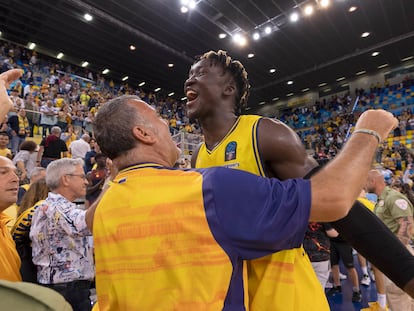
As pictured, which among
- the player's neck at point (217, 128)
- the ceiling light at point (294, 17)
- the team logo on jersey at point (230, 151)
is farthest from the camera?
the ceiling light at point (294, 17)

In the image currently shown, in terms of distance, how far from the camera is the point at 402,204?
3736 mm

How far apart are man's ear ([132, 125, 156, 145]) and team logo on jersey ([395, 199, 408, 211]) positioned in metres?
3.69

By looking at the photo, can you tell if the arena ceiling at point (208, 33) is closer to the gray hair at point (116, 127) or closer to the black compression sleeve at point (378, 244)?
the gray hair at point (116, 127)

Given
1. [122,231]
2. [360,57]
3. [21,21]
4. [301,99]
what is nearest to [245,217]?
[122,231]

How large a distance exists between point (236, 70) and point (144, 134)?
90 centimetres

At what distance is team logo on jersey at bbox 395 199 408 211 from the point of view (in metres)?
3.66

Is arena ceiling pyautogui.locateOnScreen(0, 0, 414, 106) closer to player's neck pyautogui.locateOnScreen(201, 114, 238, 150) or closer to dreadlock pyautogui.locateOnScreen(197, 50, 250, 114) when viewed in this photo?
dreadlock pyautogui.locateOnScreen(197, 50, 250, 114)

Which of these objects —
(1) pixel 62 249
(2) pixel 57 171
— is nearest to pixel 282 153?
(1) pixel 62 249

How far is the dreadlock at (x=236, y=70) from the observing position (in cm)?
179

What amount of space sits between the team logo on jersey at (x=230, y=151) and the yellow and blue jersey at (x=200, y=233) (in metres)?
0.53

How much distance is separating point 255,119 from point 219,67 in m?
0.47

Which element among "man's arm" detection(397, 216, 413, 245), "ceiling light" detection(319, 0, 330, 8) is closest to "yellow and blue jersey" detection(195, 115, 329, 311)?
"man's arm" detection(397, 216, 413, 245)

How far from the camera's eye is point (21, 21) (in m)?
12.7

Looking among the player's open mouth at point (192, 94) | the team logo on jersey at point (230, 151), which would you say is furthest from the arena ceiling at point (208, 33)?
the team logo on jersey at point (230, 151)
